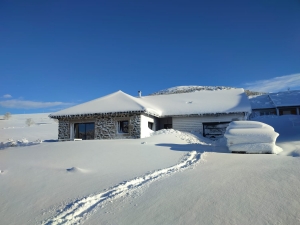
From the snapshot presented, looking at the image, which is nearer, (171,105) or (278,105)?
(171,105)

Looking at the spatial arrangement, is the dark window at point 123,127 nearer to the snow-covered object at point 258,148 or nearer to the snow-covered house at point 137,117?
the snow-covered house at point 137,117

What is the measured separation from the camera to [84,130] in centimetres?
1802

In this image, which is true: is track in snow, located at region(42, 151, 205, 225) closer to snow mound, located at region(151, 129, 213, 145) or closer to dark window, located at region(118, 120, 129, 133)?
snow mound, located at region(151, 129, 213, 145)

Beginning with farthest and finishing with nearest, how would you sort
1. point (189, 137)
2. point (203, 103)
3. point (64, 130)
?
point (203, 103) → point (64, 130) → point (189, 137)

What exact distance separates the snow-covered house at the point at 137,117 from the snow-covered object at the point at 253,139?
7.37m

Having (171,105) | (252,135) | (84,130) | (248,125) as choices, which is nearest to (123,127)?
(84,130)

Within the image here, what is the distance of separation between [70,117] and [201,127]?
9703 millimetres

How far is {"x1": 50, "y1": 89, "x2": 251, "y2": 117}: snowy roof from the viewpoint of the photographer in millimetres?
17109

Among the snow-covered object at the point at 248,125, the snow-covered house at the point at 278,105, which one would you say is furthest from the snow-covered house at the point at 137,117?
the snow-covered house at the point at 278,105

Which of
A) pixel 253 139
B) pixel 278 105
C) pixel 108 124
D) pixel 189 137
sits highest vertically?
pixel 278 105

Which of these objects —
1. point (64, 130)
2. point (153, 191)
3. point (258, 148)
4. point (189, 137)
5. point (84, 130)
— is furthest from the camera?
point (64, 130)

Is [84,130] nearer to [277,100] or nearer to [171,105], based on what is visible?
[171,105]

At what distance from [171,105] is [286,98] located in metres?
24.7

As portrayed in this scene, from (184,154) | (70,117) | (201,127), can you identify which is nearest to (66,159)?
(184,154)
